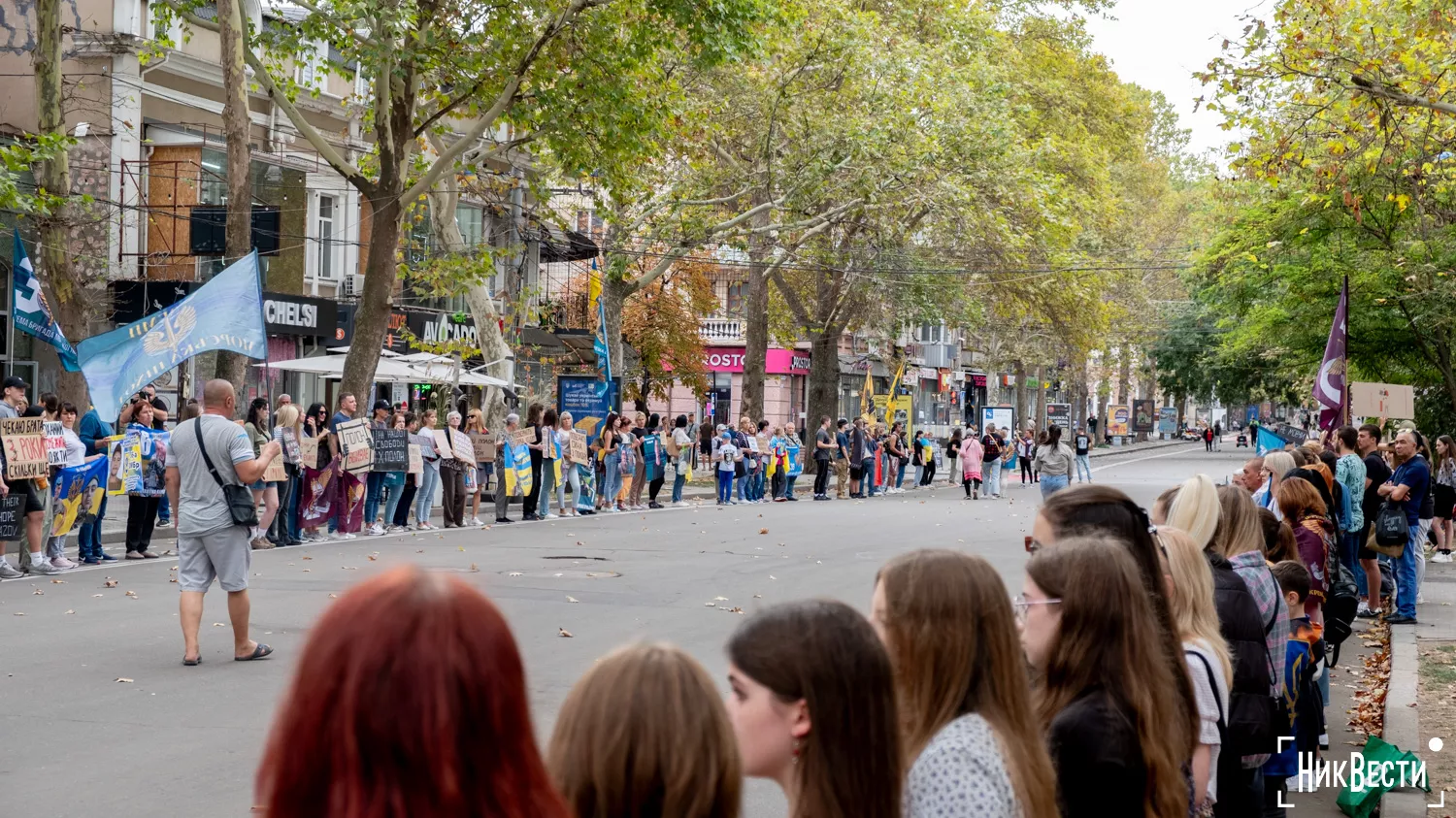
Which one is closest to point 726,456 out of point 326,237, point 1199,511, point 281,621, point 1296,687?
point 326,237

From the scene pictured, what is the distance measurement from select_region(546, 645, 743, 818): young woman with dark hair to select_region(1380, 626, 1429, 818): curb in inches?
232

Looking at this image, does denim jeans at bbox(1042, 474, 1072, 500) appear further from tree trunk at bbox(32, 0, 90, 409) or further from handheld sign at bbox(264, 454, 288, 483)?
tree trunk at bbox(32, 0, 90, 409)

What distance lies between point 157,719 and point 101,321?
65.4 ft

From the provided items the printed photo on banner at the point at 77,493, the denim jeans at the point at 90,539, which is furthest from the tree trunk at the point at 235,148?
the denim jeans at the point at 90,539

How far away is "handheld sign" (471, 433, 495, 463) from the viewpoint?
930 inches

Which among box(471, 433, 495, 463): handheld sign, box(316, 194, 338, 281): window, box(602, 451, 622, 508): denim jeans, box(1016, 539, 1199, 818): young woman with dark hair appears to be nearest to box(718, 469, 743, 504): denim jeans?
box(602, 451, 622, 508): denim jeans

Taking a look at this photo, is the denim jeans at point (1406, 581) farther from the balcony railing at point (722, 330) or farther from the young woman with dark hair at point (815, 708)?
the balcony railing at point (722, 330)

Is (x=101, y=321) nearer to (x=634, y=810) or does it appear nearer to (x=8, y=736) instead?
(x=8, y=736)

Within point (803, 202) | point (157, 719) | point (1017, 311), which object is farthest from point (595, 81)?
point (1017, 311)

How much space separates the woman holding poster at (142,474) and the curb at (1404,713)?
11.9 m

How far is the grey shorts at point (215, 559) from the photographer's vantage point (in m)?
9.75

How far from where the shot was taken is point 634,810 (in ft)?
6.83

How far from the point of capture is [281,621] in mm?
11719

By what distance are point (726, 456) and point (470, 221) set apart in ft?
39.9
